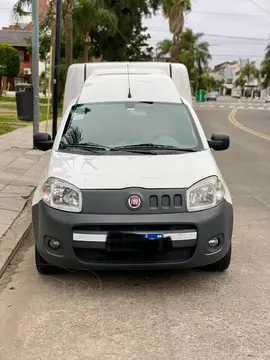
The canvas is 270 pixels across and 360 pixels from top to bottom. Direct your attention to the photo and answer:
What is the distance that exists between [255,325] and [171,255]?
907 mm

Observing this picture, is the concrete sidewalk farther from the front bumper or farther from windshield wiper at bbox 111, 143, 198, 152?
windshield wiper at bbox 111, 143, 198, 152

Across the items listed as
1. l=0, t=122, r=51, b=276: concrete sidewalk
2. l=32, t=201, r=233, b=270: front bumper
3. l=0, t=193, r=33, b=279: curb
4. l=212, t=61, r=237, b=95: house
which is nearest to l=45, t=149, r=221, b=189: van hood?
l=32, t=201, r=233, b=270: front bumper

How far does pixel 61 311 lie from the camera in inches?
161

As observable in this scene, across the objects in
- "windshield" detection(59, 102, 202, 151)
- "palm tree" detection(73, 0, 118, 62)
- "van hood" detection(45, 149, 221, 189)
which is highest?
"palm tree" detection(73, 0, 118, 62)

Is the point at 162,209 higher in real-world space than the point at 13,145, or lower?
higher

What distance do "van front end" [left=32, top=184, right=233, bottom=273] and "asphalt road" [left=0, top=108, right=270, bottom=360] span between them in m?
0.33

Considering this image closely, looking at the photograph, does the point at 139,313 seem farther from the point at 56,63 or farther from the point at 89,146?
the point at 56,63

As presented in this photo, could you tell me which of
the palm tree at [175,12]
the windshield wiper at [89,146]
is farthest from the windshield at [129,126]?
the palm tree at [175,12]

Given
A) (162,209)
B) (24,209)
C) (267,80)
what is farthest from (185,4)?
(267,80)

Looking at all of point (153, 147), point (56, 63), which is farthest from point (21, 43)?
point (153, 147)

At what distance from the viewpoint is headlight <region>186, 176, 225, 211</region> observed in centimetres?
429

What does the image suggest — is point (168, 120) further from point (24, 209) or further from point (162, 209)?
point (24, 209)

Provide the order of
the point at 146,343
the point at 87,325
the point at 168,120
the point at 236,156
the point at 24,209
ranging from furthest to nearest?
the point at 236,156 < the point at 24,209 < the point at 168,120 < the point at 87,325 < the point at 146,343

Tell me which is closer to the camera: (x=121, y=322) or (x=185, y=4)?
(x=121, y=322)
